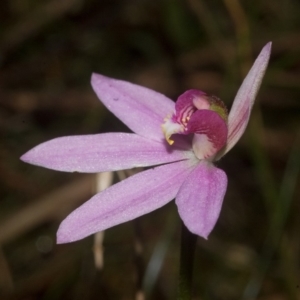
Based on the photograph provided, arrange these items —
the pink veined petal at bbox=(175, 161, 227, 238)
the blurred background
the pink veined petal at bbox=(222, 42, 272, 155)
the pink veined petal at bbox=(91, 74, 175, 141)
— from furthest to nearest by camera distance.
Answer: the blurred background
the pink veined petal at bbox=(91, 74, 175, 141)
the pink veined petal at bbox=(222, 42, 272, 155)
the pink veined petal at bbox=(175, 161, 227, 238)

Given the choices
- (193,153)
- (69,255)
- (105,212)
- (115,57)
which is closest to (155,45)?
(115,57)

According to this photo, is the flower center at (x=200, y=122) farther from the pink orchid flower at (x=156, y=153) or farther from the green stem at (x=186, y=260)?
the green stem at (x=186, y=260)

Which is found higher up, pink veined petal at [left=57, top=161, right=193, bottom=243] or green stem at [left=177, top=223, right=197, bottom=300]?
pink veined petal at [left=57, top=161, right=193, bottom=243]

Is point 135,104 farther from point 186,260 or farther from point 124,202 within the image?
point 186,260

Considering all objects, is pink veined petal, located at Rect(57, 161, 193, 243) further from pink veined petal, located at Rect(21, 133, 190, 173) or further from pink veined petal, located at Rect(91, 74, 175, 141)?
pink veined petal, located at Rect(91, 74, 175, 141)

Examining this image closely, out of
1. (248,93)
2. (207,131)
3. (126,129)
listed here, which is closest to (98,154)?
(207,131)

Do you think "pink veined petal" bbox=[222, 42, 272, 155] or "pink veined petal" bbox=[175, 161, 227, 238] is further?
"pink veined petal" bbox=[222, 42, 272, 155]

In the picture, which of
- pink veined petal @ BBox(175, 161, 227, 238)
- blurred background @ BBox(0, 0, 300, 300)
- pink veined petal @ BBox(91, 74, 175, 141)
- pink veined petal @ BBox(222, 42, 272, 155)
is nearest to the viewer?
pink veined petal @ BBox(175, 161, 227, 238)

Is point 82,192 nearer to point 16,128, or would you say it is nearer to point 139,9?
point 16,128

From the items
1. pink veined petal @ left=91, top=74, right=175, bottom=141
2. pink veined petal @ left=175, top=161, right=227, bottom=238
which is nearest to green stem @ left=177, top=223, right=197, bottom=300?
pink veined petal @ left=175, top=161, right=227, bottom=238
